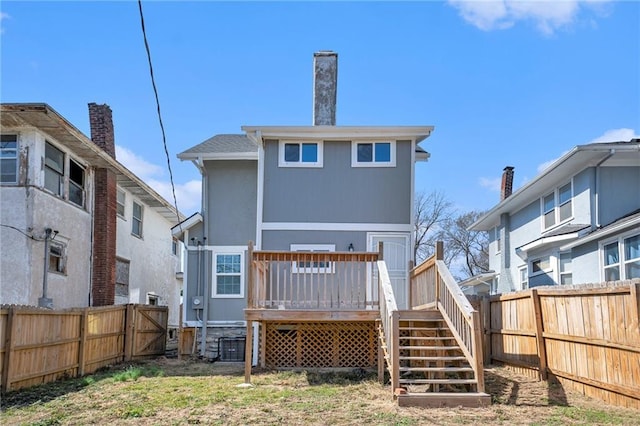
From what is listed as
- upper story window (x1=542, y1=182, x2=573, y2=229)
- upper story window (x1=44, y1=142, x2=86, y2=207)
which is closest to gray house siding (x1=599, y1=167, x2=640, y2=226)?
upper story window (x1=542, y1=182, x2=573, y2=229)

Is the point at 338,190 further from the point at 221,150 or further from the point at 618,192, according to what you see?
the point at 618,192

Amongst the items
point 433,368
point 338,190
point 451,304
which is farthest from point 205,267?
point 433,368

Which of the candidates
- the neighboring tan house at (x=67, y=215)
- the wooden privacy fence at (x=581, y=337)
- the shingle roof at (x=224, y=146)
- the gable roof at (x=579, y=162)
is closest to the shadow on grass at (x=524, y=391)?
the wooden privacy fence at (x=581, y=337)

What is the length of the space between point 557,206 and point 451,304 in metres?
8.35

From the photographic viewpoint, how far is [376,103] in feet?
47.9

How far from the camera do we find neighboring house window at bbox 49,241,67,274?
43.6 ft

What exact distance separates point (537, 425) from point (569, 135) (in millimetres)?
15491

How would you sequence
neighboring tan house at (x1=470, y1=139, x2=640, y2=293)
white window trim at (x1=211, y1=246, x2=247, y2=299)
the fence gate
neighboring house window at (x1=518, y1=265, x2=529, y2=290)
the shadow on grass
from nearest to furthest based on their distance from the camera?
the shadow on grass, neighboring tan house at (x1=470, y1=139, x2=640, y2=293), the fence gate, white window trim at (x1=211, y1=246, x2=247, y2=299), neighboring house window at (x1=518, y1=265, x2=529, y2=290)

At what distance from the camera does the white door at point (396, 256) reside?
43.9 feet

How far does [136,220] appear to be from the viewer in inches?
770

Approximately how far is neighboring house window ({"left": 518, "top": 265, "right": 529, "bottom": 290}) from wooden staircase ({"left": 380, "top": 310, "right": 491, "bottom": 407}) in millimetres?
9674

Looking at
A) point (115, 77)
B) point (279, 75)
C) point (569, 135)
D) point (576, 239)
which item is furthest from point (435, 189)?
point (115, 77)

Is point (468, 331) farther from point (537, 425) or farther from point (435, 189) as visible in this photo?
point (435, 189)

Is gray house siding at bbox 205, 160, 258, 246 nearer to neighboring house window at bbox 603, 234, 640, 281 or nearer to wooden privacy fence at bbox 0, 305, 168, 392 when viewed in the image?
wooden privacy fence at bbox 0, 305, 168, 392
